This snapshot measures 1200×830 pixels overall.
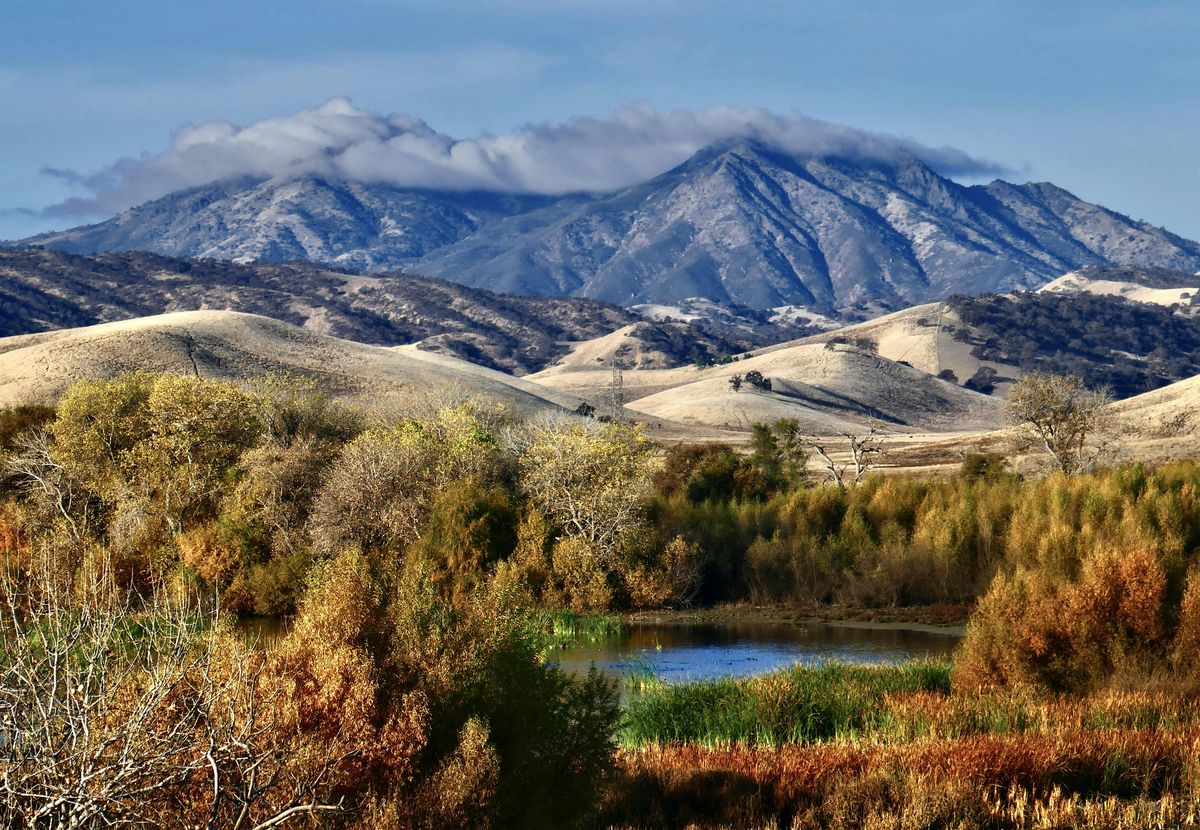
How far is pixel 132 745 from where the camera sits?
350 inches

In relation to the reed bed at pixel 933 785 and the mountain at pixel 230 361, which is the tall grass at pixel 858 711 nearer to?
the reed bed at pixel 933 785

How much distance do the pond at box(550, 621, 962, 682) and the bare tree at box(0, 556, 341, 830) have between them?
1806cm

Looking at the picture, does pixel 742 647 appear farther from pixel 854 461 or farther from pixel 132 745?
pixel 854 461

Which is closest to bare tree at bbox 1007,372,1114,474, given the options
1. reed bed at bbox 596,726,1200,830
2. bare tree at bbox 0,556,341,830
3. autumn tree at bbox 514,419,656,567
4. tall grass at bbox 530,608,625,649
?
autumn tree at bbox 514,419,656,567

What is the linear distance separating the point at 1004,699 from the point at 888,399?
178 metres

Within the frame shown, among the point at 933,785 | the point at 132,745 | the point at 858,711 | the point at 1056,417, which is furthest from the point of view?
the point at 1056,417

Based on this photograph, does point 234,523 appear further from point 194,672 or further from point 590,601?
point 194,672

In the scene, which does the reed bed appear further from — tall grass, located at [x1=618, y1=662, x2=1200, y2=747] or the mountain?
the mountain

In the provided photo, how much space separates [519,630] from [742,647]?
2221 centimetres

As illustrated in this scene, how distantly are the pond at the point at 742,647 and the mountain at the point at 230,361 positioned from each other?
57044 millimetres

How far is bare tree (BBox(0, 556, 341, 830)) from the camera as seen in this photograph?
8812mm

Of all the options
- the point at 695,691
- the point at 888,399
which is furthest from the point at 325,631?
the point at 888,399

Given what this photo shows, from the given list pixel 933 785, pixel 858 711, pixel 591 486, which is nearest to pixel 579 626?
pixel 591 486

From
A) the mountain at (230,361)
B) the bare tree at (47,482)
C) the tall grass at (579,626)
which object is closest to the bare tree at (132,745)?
the tall grass at (579,626)
